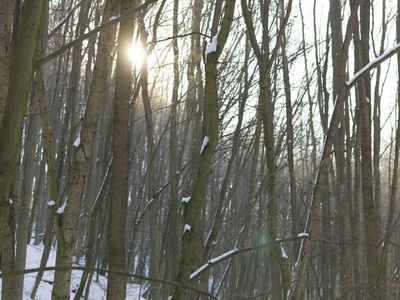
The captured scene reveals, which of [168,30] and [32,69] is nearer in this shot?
[32,69]

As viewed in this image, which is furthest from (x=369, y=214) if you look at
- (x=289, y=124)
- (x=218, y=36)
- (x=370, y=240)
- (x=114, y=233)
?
(x=218, y=36)

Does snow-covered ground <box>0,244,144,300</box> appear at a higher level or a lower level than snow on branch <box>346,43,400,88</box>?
lower

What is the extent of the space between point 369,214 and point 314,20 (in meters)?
4.11

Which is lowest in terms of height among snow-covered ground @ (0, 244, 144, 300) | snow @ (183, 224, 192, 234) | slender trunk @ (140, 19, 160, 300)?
snow-covered ground @ (0, 244, 144, 300)

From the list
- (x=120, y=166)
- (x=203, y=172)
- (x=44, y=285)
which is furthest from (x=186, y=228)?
(x=44, y=285)

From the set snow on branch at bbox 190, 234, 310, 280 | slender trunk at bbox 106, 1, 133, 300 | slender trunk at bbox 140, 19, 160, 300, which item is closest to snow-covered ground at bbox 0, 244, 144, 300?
slender trunk at bbox 140, 19, 160, 300

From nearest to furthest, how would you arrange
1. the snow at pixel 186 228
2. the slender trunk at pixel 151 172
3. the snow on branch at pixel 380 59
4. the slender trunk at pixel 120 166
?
the snow at pixel 186 228, the snow on branch at pixel 380 59, the slender trunk at pixel 120 166, the slender trunk at pixel 151 172

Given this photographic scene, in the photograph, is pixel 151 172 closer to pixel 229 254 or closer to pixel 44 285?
pixel 229 254

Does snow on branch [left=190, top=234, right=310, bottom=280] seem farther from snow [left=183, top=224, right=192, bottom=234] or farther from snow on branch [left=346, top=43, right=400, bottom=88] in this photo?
snow on branch [left=346, top=43, right=400, bottom=88]

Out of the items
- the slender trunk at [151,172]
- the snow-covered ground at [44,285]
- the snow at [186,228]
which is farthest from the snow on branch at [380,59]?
the snow-covered ground at [44,285]

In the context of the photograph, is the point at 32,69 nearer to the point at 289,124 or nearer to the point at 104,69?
the point at 104,69

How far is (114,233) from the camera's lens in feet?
10.6

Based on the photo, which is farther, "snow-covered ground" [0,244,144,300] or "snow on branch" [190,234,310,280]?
"snow-covered ground" [0,244,144,300]

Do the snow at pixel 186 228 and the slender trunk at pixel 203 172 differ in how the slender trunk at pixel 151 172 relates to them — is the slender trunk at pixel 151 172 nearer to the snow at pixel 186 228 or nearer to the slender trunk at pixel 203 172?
the slender trunk at pixel 203 172
